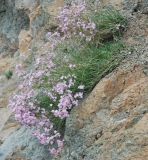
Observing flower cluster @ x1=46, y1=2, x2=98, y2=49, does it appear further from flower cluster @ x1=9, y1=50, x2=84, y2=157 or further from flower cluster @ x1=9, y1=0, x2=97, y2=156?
flower cluster @ x1=9, y1=50, x2=84, y2=157

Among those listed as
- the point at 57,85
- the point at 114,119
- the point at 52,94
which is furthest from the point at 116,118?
the point at 52,94

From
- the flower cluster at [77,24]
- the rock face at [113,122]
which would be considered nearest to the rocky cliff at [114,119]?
the rock face at [113,122]

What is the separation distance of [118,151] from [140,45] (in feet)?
5.43

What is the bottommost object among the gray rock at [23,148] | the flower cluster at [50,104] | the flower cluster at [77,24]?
the gray rock at [23,148]

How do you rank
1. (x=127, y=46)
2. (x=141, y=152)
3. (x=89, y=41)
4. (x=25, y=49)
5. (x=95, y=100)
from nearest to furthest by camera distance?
(x=141, y=152) < (x=95, y=100) < (x=127, y=46) < (x=89, y=41) < (x=25, y=49)

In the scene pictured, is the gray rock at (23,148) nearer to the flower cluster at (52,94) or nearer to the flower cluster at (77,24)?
the flower cluster at (52,94)

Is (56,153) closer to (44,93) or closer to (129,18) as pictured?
(44,93)

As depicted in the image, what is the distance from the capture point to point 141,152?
177 inches

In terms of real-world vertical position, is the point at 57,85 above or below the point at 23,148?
above

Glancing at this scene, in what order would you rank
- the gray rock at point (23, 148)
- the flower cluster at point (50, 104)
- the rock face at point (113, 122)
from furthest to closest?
the gray rock at point (23, 148) → the flower cluster at point (50, 104) → the rock face at point (113, 122)

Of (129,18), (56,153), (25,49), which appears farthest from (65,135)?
(25,49)

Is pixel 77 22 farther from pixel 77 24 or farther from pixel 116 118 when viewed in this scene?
pixel 116 118

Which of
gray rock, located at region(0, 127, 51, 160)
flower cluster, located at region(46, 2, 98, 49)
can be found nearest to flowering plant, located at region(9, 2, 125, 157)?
flower cluster, located at region(46, 2, 98, 49)

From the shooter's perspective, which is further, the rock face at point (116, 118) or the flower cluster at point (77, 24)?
the flower cluster at point (77, 24)
